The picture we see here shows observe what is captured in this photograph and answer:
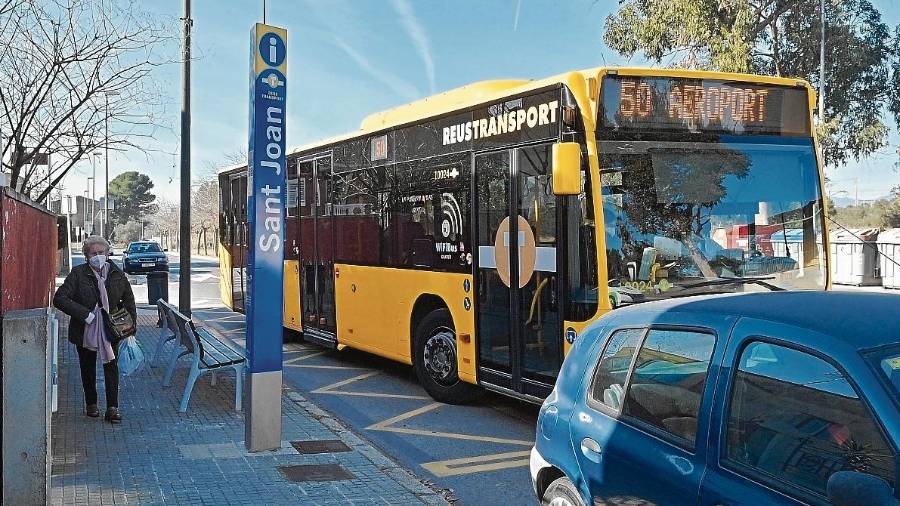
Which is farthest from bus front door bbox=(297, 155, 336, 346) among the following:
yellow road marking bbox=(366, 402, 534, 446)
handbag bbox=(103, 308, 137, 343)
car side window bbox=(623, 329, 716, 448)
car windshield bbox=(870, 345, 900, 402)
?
car windshield bbox=(870, 345, 900, 402)

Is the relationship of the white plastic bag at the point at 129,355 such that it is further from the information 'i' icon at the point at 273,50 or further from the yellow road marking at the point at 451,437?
the information 'i' icon at the point at 273,50

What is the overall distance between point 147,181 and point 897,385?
120 meters

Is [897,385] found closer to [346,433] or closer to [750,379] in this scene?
[750,379]

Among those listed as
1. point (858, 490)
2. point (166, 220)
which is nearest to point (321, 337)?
point (858, 490)

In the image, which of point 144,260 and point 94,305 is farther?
point 144,260

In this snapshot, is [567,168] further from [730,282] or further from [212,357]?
[212,357]

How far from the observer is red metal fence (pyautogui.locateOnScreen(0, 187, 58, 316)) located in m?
5.96

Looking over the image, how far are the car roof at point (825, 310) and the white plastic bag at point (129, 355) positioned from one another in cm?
614

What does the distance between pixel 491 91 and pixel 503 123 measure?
80 centimetres

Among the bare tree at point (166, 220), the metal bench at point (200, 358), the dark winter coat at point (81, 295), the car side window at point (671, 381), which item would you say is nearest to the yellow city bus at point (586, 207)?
the metal bench at point (200, 358)

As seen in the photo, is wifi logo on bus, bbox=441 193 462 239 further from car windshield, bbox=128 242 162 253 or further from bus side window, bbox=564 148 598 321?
car windshield, bbox=128 242 162 253

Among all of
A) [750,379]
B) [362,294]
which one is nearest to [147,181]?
[362,294]

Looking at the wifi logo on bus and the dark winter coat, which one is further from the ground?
the wifi logo on bus

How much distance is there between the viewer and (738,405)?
3.10m
